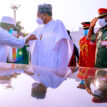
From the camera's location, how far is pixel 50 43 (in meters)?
3.06

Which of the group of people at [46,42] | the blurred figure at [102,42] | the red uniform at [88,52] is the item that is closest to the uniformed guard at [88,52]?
the red uniform at [88,52]

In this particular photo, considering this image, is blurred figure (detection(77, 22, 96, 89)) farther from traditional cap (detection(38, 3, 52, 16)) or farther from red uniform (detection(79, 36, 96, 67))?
traditional cap (detection(38, 3, 52, 16))

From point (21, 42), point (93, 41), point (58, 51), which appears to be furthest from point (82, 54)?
point (21, 42)

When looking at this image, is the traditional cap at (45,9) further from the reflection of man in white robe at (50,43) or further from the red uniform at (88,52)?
the red uniform at (88,52)

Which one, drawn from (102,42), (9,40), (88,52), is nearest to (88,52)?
(88,52)

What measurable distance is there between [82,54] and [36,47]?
7.05 ft

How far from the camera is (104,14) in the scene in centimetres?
419

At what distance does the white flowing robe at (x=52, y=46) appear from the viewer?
3.06 metres

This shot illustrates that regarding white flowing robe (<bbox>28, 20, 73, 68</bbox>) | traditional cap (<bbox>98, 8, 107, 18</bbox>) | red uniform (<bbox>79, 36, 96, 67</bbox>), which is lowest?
red uniform (<bbox>79, 36, 96, 67</bbox>)

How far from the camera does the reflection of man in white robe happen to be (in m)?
3.06

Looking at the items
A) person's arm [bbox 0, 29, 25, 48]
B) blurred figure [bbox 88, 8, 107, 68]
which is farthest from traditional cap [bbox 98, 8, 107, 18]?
person's arm [bbox 0, 29, 25, 48]

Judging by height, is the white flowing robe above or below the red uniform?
above

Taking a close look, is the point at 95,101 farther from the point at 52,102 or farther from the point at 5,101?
the point at 5,101

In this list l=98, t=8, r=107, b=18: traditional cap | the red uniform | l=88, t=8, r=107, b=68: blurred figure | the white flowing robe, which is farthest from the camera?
the red uniform
